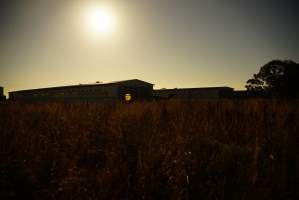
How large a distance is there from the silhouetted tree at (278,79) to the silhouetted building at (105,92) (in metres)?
18.2

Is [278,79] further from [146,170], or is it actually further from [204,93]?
[146,170]

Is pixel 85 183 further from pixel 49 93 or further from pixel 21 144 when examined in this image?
pixel 49 93

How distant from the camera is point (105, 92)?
3319 cm

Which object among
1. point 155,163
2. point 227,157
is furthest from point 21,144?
point 227,157

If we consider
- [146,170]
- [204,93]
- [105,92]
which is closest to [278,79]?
[204,93]

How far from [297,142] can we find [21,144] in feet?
13.3

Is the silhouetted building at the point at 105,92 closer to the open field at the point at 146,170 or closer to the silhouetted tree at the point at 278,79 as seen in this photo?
the silhouetted tree at the point at 278,79

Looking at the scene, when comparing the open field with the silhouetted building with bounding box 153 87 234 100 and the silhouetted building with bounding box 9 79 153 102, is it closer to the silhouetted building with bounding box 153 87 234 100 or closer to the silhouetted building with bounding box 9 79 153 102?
the silhouetted building with bounding box 9 79 153 102

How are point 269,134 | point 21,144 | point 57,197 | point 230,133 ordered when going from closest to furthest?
point 57,197 → point 21,144 → point 269,134 → point 230,133

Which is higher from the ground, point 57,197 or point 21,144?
point 21,144

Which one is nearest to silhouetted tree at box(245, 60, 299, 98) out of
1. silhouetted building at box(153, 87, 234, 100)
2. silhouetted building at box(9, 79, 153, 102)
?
silhouetted building at box(153, 87, 234, 100)

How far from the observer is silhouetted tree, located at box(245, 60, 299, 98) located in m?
31.8

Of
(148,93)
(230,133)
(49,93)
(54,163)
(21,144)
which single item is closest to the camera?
(54,163)

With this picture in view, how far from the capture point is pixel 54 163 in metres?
2.41
